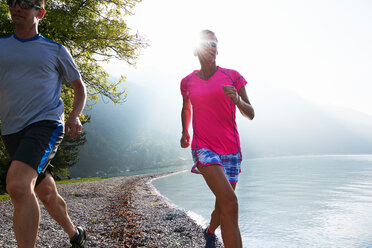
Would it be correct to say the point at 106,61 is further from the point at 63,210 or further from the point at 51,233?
the point at 63,210

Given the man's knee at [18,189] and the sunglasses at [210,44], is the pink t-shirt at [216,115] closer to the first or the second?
the sunglasses at [210,44]

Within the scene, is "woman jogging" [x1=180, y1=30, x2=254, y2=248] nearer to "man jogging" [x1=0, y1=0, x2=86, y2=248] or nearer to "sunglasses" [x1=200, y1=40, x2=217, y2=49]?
"sunglasses" [x1=200, y1=40, x2=217, y2=49]

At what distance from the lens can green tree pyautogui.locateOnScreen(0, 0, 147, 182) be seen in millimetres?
9688

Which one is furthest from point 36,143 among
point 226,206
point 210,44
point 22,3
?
point 210,44

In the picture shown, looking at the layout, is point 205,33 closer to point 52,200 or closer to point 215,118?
point 215,118

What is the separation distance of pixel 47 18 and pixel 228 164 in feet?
29.8

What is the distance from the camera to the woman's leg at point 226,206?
9.65 ft

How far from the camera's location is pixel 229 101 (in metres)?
3.56

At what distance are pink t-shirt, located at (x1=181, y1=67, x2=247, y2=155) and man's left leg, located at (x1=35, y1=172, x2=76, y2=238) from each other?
172 cm

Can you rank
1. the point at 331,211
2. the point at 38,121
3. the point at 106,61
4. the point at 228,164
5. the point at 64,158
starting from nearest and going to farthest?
1. the point at 38,121
2. the point at 228,164
3. the point at 106,61
4. the point at 331,211
5. the point at 64,158

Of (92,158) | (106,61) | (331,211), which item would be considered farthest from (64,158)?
(92,158)

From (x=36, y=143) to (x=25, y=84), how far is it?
0.56 m

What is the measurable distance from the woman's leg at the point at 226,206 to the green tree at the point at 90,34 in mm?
8458

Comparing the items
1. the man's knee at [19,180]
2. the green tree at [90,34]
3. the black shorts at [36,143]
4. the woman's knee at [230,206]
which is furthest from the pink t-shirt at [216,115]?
the green tree at [90,34]
